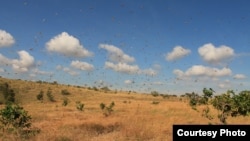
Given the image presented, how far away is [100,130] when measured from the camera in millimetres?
26297

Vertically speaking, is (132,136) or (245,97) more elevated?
(245,97)

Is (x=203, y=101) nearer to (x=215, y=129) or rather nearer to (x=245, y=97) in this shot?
(x=245, y=97)

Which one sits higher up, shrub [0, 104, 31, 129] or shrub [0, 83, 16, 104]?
shrub [0, 83, 16, 104]

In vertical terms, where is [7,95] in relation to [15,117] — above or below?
above

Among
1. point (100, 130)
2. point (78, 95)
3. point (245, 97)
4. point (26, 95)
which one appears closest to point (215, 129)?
point (245, 97)

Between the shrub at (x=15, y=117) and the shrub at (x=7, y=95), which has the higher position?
the shrub at (x=7, y=95)

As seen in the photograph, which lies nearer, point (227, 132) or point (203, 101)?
point (227, 132)

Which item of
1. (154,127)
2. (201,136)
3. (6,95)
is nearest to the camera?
(201,136)

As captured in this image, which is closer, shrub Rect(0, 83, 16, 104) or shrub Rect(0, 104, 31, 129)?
shrub Rect(0, 104, 31, 129)

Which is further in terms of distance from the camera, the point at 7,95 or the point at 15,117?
the point at 7,95

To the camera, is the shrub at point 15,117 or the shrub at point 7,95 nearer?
the shrub at point 15,117

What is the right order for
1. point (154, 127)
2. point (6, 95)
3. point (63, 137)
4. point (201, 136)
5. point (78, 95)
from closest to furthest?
point (201, 136) → point (63, 137) → point (154, 127) → point (6, 95) → point (78, 95)

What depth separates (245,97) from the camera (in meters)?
23.6

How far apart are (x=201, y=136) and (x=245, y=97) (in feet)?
42.4
